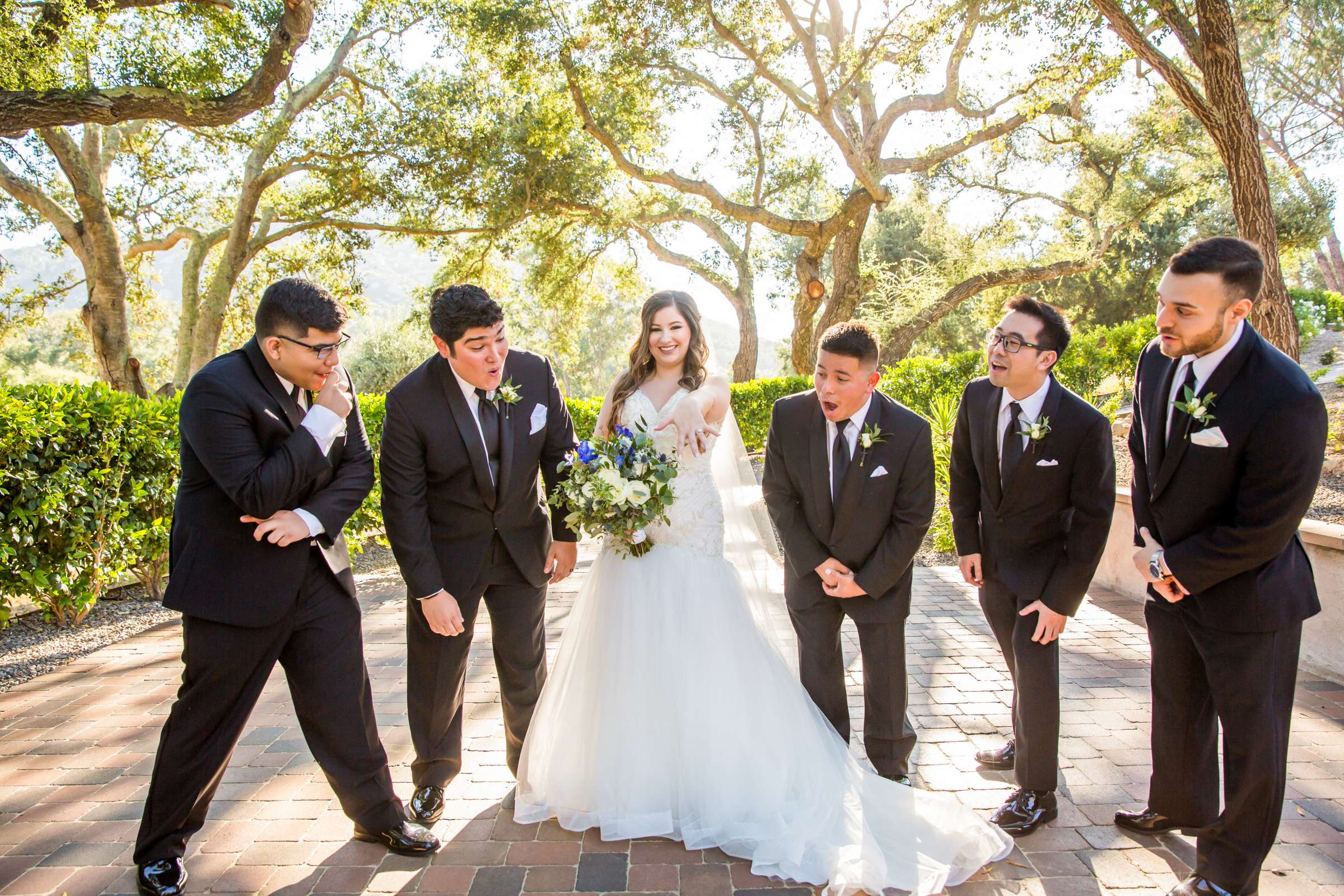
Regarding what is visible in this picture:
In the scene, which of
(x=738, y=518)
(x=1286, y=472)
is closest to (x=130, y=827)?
(x=738, y=518)

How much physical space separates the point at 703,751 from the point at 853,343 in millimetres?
1743

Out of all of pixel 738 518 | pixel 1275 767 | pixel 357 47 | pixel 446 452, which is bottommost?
pixel 1275 767

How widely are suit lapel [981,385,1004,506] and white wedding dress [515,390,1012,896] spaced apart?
1155 mm

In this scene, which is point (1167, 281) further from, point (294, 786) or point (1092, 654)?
point (294, 786)

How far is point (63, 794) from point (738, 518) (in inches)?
129

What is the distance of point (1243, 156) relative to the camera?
23.6 feet

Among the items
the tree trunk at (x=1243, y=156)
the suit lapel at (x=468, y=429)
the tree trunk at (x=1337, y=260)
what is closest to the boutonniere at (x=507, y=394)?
the suit lapel at (x=468, y=429)

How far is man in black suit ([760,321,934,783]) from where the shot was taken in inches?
130

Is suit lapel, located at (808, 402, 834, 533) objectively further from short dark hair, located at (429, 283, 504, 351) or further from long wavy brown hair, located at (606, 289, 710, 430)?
short dark hair, located at (429, 283, 504, 351)

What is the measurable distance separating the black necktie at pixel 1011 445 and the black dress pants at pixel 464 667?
204 centimetres

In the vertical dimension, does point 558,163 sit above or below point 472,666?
above

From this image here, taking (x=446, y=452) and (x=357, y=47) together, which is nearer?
(x=446, y=452)

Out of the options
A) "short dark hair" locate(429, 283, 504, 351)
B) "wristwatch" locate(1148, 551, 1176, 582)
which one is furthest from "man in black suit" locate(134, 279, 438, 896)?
"wristwatch" locate(1148, 551, 1176, 582)

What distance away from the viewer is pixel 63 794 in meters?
3.55
